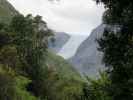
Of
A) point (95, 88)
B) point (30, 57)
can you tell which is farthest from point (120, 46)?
point (30, 57)

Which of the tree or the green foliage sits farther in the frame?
the green foliage

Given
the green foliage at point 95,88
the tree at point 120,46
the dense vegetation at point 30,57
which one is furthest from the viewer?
the dense vegetation at point 30,57

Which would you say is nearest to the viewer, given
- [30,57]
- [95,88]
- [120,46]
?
[120,46]

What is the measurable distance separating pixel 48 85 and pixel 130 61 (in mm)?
59138

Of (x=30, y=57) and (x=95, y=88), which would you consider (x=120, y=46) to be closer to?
(x=95, y=88)

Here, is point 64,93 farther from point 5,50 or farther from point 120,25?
point 120,25

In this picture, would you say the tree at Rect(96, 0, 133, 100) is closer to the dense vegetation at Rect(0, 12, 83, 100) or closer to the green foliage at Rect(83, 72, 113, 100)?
the green foliage at Rect(83, 72, 113, 100)

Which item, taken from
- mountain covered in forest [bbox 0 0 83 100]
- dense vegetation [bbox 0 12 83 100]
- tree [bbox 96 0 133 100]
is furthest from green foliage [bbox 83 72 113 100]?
mountain covered in forest [bbox 0 0 83 100]

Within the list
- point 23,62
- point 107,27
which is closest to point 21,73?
→ point 23,62

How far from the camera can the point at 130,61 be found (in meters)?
21.8

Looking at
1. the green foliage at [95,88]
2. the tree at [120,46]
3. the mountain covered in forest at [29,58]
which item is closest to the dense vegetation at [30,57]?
the mountain covered in forest at [29,58]

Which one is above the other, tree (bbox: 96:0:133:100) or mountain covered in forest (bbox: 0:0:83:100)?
tree (bbox: 96:0:133:100)

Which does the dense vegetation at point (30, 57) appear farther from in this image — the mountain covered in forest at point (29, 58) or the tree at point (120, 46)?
the tree at point (120, 46)

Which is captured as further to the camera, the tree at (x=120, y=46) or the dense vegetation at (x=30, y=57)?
the dense vegetation at (x=30, y=57)
